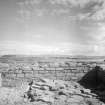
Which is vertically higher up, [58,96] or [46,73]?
[46,73]

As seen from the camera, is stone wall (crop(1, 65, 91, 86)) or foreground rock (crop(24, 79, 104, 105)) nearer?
foreground rock (crop(24, 79, 104, 105))

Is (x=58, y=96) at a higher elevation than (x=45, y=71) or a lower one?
lower

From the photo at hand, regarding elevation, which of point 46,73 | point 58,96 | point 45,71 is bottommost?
point 58,96

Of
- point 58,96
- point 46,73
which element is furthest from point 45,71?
point 58,96

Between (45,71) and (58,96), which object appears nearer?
(58,96)

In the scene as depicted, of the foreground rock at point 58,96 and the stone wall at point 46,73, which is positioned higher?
the stone wall at point 46,73

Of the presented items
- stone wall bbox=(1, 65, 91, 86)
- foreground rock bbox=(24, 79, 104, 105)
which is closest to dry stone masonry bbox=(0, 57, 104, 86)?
stone wall bbox=(1, 65, 91, 86)

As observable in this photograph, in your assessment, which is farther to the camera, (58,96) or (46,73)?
(46,73)

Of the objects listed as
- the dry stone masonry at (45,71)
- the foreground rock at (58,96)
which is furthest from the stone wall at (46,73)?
the foreground rock at (58,96)

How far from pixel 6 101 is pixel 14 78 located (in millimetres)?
1938

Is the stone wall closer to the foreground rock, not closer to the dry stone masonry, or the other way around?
the dry stone masonry

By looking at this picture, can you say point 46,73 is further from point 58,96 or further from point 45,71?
point 58,96

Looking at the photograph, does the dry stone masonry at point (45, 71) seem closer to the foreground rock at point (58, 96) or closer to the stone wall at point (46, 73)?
the stone wall at point (46, 73)

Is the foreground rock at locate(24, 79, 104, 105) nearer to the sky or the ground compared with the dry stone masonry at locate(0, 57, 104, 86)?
nearer to the ground
